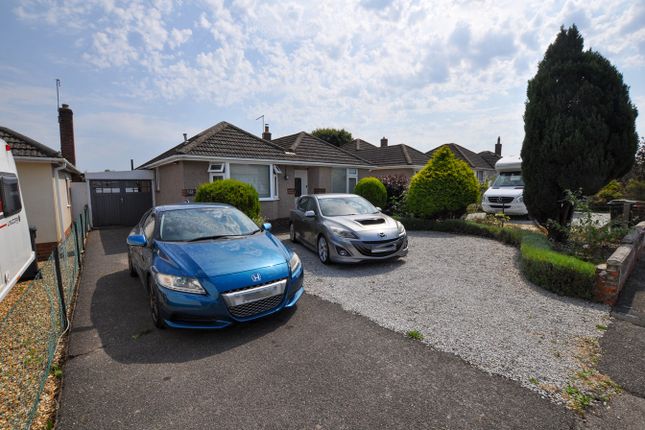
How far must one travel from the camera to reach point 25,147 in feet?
27.2

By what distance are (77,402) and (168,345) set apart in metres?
0.96

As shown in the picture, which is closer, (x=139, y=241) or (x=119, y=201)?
(x=139, y=241)

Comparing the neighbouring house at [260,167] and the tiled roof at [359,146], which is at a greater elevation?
the tiled roof at [359,146]

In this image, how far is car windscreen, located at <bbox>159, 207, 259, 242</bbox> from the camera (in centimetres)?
454

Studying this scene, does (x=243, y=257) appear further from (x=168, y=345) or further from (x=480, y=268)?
(x=480, y=268)

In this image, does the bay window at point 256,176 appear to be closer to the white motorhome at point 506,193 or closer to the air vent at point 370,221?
the air vent at point 370,221

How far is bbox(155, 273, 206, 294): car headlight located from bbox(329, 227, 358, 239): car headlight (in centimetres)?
338

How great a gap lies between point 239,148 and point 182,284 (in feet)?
31.1

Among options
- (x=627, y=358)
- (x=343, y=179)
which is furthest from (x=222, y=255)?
(x=343, y=179)

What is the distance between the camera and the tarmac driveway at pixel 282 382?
96.7 inches

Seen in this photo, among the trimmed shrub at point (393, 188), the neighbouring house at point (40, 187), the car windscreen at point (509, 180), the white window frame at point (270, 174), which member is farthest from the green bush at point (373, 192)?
the neighbouring house at point (40, 187)

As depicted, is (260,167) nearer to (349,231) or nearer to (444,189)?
(444,189)

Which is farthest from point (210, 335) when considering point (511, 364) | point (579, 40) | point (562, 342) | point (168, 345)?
point (579, 40)

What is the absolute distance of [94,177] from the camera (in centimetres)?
1445
